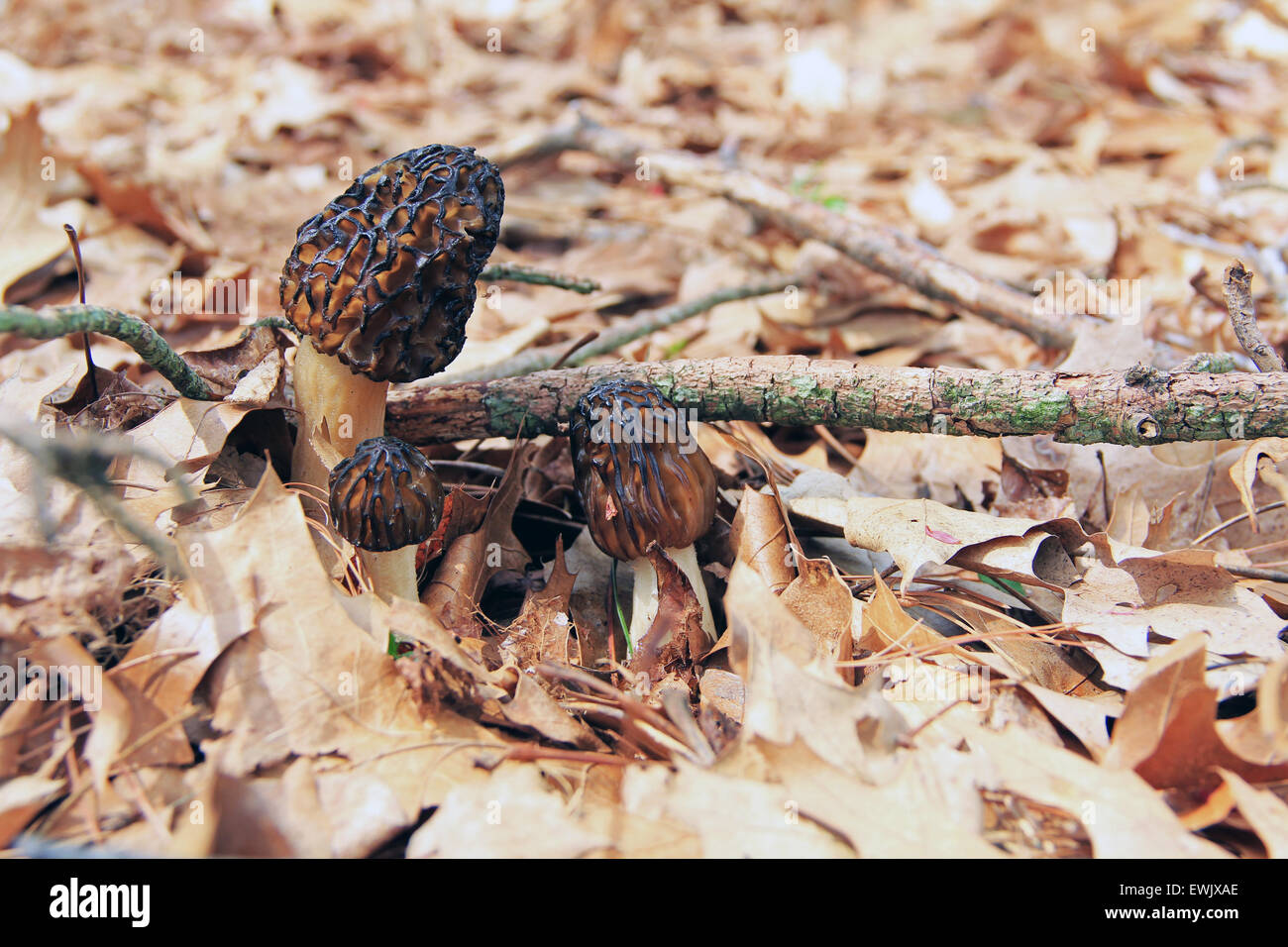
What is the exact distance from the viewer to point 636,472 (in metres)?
2.77

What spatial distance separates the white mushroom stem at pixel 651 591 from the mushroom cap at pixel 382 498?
2.38ft

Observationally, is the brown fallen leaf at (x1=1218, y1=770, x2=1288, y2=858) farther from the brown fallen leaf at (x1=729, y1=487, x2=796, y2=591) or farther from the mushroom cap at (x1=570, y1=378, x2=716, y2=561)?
the mushroom cap at (x1=570, y1=378, x2=716, y2=561)

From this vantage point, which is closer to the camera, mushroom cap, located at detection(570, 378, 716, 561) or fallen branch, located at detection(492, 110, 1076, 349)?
mushroom cap, located at detection(570, 378, 716, 561)

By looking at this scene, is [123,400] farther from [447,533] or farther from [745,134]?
[745,134]

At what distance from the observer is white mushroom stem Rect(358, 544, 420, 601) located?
2.73 m

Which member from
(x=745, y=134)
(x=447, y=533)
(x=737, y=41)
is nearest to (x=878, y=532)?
(x=447, y=533)

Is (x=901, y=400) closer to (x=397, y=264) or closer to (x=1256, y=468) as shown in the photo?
(x=1256, y=468)

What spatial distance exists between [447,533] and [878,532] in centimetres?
145

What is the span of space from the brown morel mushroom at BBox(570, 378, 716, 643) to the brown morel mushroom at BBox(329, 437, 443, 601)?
19.7 inches

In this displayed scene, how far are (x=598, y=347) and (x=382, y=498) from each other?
1.64 m

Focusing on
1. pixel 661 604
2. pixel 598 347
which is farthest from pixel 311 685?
pixel 598 347

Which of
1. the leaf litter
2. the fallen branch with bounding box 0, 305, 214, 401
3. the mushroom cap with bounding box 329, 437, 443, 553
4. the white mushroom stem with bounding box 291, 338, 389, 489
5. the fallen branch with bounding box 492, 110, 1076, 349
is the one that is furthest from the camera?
the fallen branch with bounding box 492, 110, 1076, 349

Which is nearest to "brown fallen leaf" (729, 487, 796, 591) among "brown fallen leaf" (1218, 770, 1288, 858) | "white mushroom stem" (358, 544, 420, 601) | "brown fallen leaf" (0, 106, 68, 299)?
"white mushroom stem" (358, 544, 420, 601)

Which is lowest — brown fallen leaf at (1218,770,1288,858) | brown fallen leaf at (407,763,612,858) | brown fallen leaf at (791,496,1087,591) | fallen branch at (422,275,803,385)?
brown fallen leaf at (407,763,612,858)
